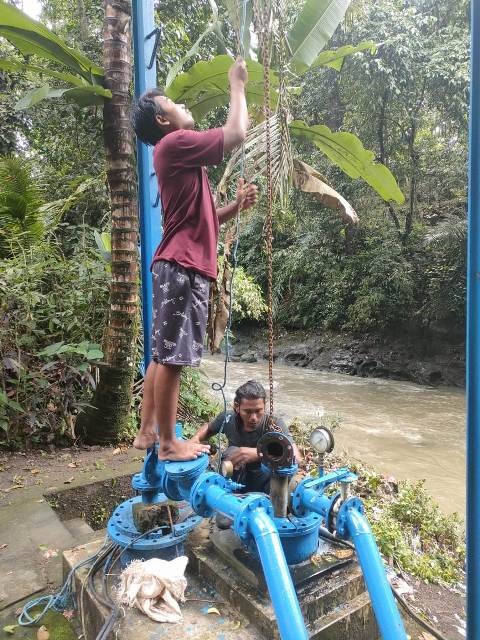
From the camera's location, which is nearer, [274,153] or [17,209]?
[274,153]

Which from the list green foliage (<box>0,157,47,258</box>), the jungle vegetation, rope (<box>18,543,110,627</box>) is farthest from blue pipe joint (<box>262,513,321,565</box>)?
green foliage (<box>0,157,47,258</box>)

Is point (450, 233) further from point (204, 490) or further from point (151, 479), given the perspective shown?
point (204, 490)

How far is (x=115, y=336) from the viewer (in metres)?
4.00

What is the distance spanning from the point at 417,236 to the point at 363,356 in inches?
127

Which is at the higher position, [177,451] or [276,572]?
[177,451]

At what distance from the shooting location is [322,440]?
183cm

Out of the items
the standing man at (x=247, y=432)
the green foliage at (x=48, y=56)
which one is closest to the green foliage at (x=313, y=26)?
the green foliage at (x=48, y=56)

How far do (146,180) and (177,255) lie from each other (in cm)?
137

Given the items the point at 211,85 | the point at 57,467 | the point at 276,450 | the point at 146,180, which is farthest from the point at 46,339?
the point at 276,450

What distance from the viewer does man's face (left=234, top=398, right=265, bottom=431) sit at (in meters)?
2.59

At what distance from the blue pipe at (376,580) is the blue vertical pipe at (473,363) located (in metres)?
0.29

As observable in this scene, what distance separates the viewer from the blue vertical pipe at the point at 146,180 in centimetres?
300

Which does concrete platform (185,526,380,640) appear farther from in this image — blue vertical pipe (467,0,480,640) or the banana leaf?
the banana leaf

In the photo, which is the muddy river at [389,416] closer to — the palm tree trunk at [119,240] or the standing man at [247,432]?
the palm tree trunk at [119,240]
